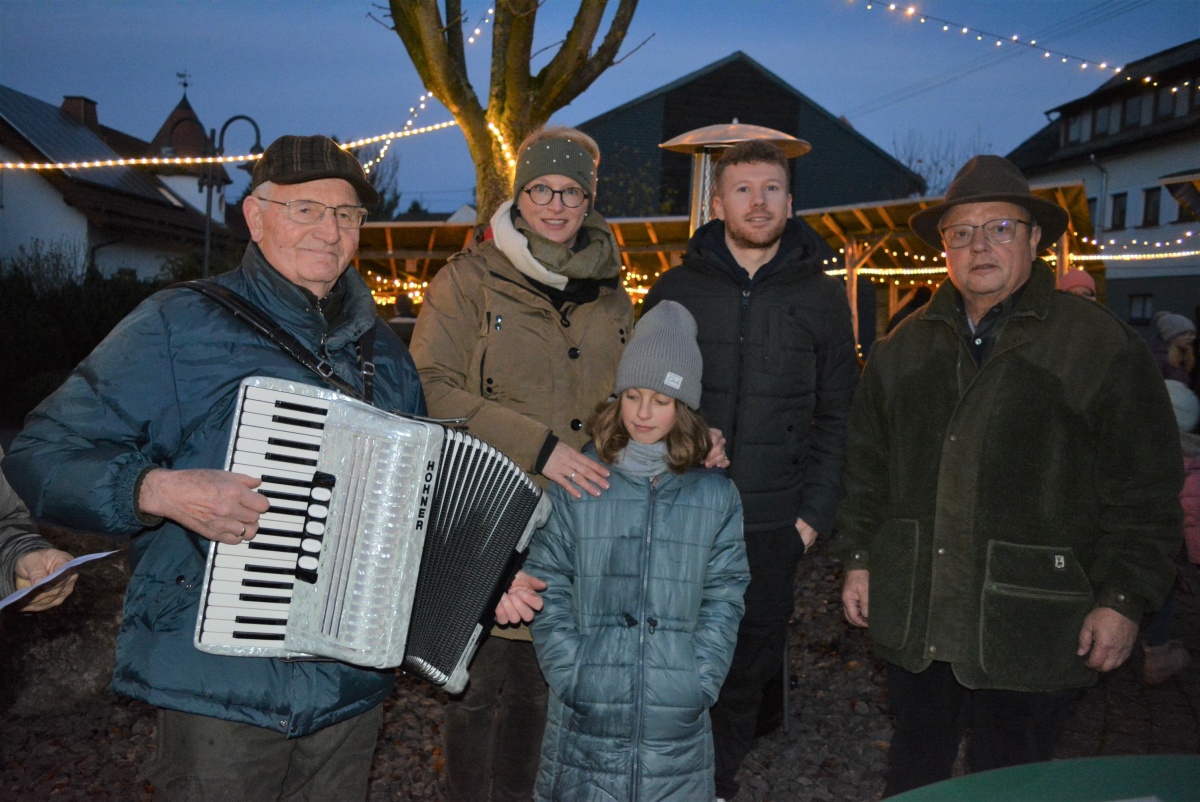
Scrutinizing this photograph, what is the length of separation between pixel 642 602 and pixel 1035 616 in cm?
113

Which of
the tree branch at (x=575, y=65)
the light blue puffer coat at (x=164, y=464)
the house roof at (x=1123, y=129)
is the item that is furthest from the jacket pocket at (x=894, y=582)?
the house roof at (x=1123, y=129)

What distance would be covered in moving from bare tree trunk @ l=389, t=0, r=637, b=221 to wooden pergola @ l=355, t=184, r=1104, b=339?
4.49m

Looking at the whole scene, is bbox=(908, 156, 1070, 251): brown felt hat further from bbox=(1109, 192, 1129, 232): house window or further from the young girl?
bbox=(1109, 192, 1129, 232): house window

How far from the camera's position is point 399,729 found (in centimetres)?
474

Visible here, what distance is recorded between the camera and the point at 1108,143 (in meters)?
29.9

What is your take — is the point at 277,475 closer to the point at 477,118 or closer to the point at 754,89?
the point at 477,118

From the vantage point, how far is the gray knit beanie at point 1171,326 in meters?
7.04

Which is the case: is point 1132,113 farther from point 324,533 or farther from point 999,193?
point 324,533

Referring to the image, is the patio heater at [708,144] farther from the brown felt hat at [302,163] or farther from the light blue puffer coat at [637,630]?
the brown felt hat at [302,163]

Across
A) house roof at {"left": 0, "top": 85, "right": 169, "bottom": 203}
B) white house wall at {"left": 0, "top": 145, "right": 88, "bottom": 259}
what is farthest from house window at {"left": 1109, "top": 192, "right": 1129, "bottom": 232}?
white house wall at {"left": 0, "top": 145, "right": 88, "bottom": 259}

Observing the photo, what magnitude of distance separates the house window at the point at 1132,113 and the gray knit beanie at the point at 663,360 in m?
31.8

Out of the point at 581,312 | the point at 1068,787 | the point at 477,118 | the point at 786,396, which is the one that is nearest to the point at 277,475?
the point at 581,312

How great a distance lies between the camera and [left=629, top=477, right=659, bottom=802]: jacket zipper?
111 inches

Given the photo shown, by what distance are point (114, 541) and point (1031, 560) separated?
4151 mm
